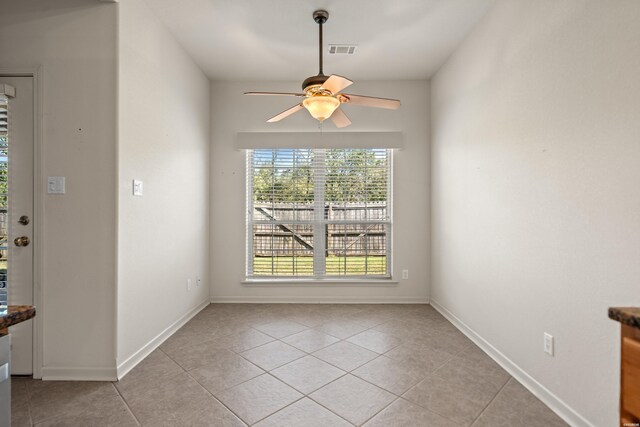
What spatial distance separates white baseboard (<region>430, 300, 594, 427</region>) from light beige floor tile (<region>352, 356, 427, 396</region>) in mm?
618

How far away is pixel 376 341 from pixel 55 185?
2719 mm

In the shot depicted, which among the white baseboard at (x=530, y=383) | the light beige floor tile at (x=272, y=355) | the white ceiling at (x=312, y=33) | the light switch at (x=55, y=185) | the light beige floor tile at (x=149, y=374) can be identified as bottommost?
the light beige floor tile at (x=149, y=374)

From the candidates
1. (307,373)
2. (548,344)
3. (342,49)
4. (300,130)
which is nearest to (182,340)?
(307,373)

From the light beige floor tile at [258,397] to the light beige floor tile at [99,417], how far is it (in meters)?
0.50

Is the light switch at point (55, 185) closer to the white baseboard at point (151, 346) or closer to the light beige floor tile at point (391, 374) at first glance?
the white baseboard at point (151, 346)

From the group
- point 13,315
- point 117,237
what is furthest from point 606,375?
point 117,237

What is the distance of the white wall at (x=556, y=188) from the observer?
57.0 inches

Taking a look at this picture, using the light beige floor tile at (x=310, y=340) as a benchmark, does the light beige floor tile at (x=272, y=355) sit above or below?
below

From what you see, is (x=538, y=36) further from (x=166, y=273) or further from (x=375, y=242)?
(x=166, y=273)

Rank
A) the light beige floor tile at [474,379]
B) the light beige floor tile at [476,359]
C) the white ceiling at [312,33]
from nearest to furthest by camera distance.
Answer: the light beige floor tile at [474,379] → the light beige floor tile at [476,359] → the white ceiling at [312,33]

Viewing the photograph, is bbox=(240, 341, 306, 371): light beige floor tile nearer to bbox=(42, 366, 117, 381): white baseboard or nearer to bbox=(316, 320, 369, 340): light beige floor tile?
bbox=(316, 320, 369, 340): light beige floor tile

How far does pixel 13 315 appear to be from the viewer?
784 millimetres

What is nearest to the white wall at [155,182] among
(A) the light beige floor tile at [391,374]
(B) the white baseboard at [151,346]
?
(B) the white baseboard at [151,346]

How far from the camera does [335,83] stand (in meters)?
2.11
